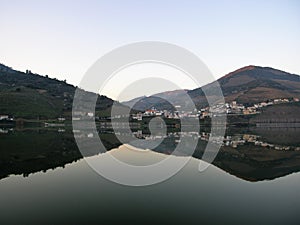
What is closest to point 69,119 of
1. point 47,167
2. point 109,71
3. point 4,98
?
point 4,98

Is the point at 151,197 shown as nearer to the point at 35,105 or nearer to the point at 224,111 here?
the point at 35,105

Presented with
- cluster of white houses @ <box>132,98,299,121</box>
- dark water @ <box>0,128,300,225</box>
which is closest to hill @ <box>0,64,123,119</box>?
cluster of white houses @ <box>132,98,299,121</box>

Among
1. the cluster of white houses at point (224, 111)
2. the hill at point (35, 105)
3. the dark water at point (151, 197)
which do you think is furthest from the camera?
the cluster of white houses at point (224, 111)

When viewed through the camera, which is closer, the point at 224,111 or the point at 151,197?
the point at 151,197

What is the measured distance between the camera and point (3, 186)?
14328 millimetres

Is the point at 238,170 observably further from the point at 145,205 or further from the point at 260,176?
the point at 145,205

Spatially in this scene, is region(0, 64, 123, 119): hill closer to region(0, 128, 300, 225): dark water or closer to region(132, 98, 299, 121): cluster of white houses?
region(132, 98, 299, 121): cluster of white houses

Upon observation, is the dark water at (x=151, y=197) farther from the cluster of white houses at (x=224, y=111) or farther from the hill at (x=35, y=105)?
the cluster of white houses at (x=224, y=111)

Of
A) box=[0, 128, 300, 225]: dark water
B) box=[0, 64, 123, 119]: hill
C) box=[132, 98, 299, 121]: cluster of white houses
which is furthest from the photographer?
box=[132, 98, 299, 121]: cluster of white houses

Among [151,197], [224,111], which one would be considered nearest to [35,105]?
[224,111]

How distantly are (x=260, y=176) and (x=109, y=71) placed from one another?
11505 mm

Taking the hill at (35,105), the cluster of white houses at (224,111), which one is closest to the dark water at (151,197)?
the hill at (35,105)

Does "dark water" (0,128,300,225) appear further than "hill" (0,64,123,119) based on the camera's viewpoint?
No

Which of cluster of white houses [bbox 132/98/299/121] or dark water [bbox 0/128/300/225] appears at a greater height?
cluster of white houses [bbox 132/98/299/121]
